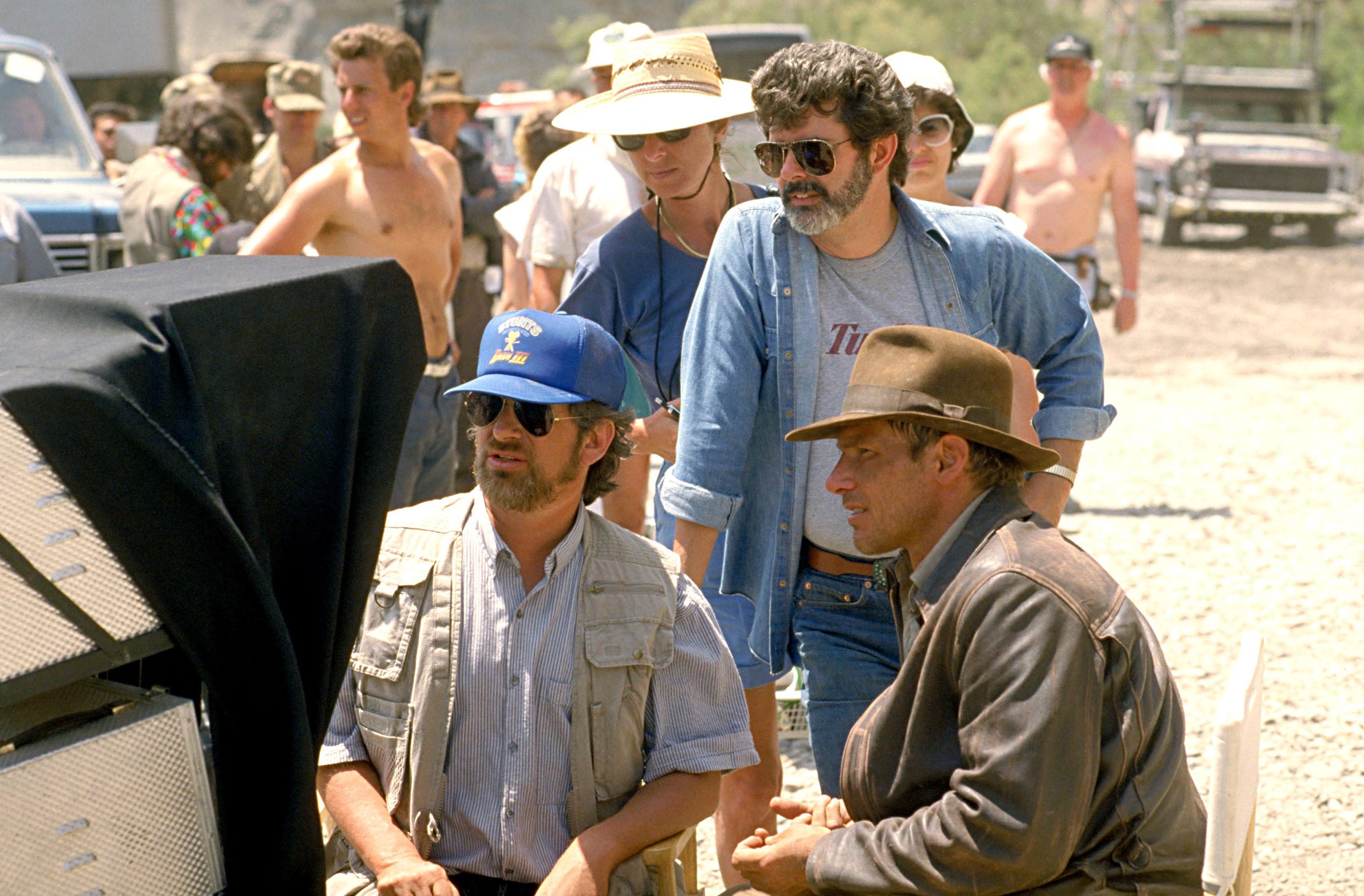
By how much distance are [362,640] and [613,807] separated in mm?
546

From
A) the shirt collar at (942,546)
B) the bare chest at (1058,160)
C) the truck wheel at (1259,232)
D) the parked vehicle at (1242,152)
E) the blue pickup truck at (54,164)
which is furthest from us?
the truck wheel at (1259,232)

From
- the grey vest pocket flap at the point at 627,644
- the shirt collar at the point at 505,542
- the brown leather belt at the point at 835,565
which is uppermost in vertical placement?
the shirt collar at the point at 505,542

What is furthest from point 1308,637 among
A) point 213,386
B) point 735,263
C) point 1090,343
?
point 213,386

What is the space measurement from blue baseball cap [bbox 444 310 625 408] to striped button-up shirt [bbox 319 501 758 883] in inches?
10.8

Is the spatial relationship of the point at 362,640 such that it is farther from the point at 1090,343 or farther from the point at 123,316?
the point at 1090,343

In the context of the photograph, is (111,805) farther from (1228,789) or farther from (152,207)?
(152,207)

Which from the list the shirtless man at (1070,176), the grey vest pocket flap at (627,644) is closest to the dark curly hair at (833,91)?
the grey vest pocket flap at (627,644)

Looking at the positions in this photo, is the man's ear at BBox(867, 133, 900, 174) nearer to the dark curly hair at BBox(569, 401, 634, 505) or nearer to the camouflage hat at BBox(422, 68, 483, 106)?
the dark curly hair at BBox(569, 401, 634, 505)

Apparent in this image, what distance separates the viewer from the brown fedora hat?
8.05ft

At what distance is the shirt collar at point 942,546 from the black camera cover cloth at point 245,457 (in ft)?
2.84

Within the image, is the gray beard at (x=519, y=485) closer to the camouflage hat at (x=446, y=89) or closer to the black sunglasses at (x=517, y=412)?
the black sunglasses at (x=517, y=412)

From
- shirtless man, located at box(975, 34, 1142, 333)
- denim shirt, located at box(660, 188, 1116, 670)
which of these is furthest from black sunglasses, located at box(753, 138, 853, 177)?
shirtless man, located at box(975, 34, 1142, 333)

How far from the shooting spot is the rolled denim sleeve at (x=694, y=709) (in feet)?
9.01

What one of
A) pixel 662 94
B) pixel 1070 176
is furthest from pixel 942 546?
pixel 1070 176
